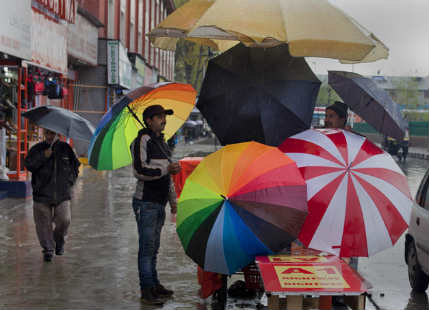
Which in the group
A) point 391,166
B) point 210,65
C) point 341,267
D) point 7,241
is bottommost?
point 7,241

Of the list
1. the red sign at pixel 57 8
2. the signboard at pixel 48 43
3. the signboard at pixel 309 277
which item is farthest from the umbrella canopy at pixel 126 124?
the red sign at pixel 57 8

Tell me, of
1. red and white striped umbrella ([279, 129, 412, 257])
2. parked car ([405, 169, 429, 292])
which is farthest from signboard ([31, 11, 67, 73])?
red and white striped umbrella ([279, 129, 412, 257])

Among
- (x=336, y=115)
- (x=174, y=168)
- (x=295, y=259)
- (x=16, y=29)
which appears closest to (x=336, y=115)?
(x=336, y=115)

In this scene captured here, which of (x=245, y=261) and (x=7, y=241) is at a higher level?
(x=245, y=261)

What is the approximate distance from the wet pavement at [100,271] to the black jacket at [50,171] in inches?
34.3

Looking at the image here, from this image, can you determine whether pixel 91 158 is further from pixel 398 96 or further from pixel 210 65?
pixel 398 96

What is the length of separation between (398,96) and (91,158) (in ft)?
287

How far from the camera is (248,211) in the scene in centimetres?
477

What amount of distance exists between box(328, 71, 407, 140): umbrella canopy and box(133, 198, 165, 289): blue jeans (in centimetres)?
224

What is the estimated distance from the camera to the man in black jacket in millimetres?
7926

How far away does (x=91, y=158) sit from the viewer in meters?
6.56

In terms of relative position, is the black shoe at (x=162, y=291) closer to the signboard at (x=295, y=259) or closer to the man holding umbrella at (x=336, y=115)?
the signboard at (x=295, y=259)

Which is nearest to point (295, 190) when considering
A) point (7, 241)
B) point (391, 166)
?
point (391, 166)

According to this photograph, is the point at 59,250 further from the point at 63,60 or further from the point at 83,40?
the point at 83,40
